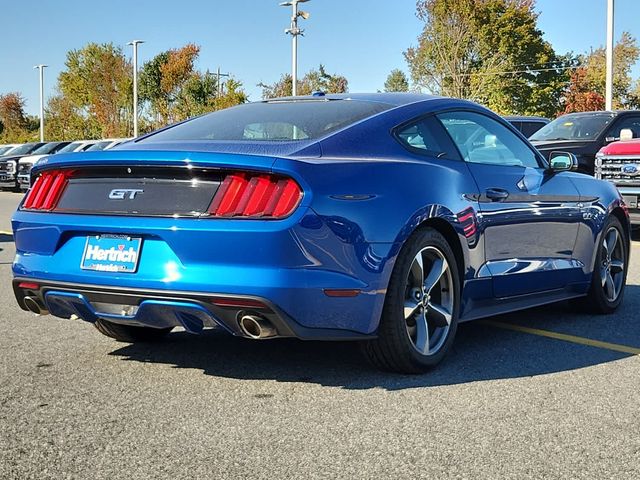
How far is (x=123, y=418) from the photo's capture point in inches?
142

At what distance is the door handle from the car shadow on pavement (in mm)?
853

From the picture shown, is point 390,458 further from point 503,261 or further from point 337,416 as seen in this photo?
point 503,261

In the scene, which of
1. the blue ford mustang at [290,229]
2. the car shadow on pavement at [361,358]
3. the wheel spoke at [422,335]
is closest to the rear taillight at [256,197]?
the blue ford mustang at [290,229]

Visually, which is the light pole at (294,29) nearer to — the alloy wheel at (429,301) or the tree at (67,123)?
the tree at (67,123)

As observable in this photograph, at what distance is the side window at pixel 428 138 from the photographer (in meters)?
4.58

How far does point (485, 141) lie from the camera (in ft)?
17.5

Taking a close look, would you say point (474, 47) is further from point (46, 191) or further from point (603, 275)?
point (46, 191)

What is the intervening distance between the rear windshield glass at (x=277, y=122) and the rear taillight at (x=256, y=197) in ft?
1.69

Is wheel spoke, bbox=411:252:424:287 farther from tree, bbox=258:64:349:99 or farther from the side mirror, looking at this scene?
tree, bbox=258:64:349:99

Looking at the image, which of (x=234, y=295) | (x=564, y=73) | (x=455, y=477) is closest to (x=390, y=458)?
(x=455, y=477)

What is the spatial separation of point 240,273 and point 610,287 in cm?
359

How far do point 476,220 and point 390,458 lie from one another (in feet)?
6.37

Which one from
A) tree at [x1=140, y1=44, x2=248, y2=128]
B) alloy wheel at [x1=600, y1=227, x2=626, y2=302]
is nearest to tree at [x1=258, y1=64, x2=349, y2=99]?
tree at [x1=140, y1=44, x2=248, y2=128]

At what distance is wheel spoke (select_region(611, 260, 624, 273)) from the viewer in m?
6.52
